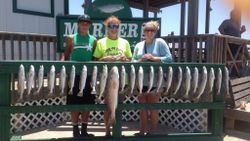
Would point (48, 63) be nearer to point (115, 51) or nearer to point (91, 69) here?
point (91, 69)

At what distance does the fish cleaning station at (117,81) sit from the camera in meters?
3.88

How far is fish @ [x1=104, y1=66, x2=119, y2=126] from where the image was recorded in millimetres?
3826

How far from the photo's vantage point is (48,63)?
3.83 metres

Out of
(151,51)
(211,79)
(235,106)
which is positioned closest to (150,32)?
(151,51)

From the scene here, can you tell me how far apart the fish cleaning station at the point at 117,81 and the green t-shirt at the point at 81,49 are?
34cm

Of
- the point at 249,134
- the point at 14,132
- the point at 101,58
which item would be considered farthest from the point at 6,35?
the point at 249,134

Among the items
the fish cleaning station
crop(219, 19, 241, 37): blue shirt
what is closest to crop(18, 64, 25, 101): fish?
the fish cleaning station

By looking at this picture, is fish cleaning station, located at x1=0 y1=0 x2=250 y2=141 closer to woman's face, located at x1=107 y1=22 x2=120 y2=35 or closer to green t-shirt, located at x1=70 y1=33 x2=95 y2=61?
green t-shirt, located at x1=70 y1=33 x2=95 y2=61

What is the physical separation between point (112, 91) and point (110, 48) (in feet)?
2.80

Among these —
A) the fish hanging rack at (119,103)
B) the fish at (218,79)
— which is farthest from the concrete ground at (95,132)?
the fish at (218,79)

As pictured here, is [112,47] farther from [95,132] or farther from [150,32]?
[95,132]

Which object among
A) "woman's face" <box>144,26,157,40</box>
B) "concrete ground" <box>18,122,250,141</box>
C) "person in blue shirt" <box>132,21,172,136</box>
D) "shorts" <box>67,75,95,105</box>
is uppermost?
"woman's face" <box>144,26,157,40</box>

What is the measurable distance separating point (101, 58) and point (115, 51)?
21cm

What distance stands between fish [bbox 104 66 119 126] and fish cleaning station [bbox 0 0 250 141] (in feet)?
0.04
